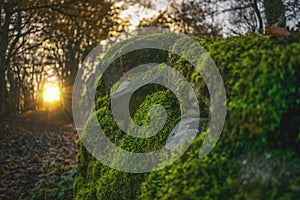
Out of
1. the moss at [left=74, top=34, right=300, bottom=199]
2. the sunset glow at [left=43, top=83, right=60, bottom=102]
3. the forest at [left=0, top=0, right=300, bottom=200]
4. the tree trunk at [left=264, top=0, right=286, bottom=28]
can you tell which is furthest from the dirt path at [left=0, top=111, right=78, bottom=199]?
the sunset glow at [left=43, top=83, right=60, bottom=102]

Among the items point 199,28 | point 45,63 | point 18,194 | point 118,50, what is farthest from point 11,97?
point 118,50

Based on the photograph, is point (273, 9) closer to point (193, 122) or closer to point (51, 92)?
point (193, 122)

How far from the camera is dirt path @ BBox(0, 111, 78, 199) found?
6.30 metres

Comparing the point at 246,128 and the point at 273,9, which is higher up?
the point at 273,9

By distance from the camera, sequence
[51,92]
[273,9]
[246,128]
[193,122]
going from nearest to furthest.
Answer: [246,128], [193,122], [273,9], [51,92]

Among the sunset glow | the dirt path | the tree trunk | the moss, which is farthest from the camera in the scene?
the sunset glow

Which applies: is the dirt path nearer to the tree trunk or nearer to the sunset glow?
the tree trunk

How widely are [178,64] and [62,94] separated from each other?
21444 mm

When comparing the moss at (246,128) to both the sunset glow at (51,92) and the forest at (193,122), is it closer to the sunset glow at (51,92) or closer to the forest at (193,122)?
the forest at (193,122)

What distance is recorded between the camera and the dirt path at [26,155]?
20.7ft

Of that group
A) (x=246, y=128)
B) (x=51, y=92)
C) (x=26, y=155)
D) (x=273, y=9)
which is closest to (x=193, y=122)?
(x=246, y=128)

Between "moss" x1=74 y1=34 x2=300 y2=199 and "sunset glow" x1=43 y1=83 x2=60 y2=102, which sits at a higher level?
"sunset glow" x1=43 y1=83 x2=60 y2=102

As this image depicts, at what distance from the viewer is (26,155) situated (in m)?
9.26

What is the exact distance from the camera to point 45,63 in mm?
22312
